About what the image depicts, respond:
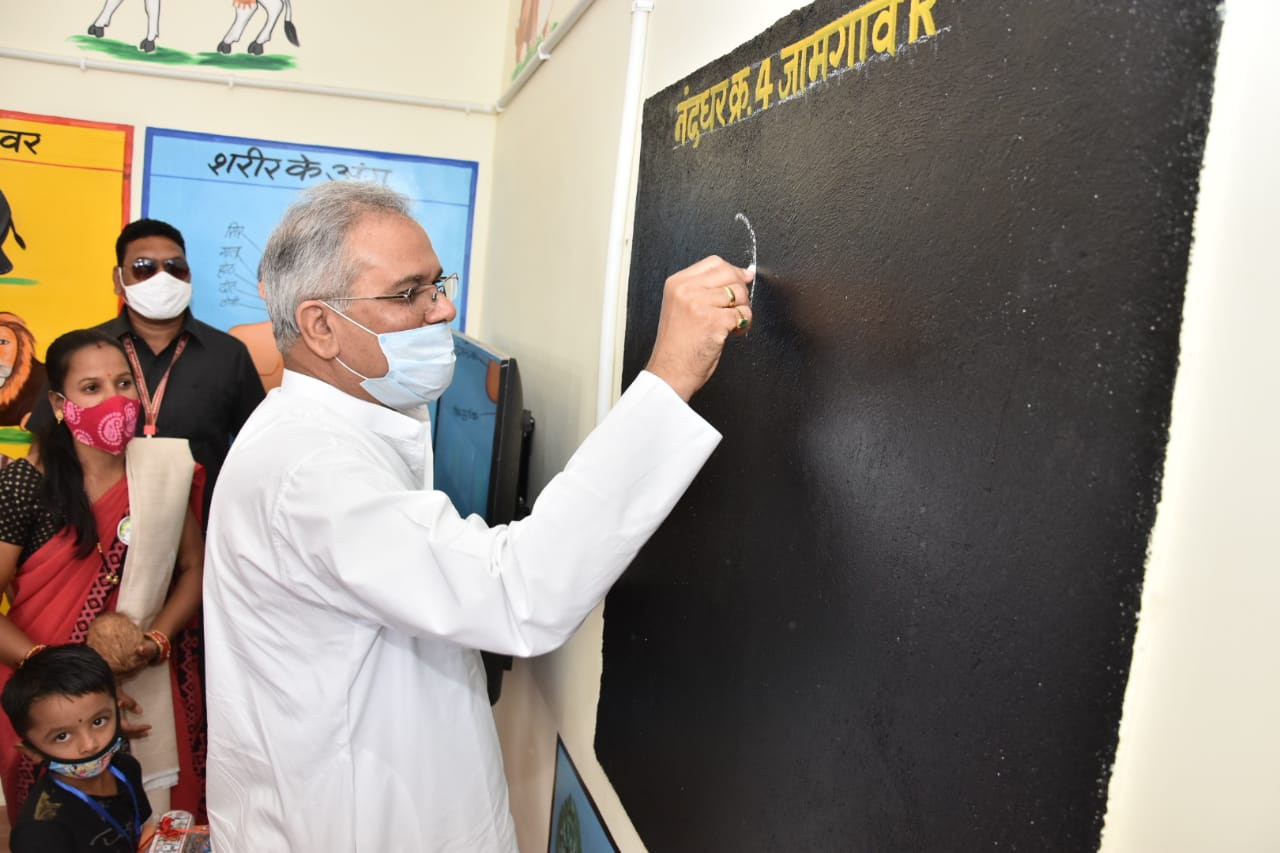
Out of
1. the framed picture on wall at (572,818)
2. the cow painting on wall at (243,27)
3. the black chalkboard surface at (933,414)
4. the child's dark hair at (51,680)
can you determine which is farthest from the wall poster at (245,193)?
the black chalkboard surface at (933,414)

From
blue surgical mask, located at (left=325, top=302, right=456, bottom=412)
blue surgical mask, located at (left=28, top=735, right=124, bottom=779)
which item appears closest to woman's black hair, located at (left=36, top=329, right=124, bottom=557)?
blue surgical mask, located at (left=28, top=735, right=124, bottom=779)

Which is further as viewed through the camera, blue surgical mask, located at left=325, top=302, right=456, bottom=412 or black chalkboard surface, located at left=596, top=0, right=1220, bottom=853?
blue surgical mask, located at left=325, top=302, right=456, bottom=412

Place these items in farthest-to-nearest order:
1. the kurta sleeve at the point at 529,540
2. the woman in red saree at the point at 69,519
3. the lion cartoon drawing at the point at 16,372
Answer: the lion cartoon drawing at the point at 16,372 → the woman in red saree at the point at 69,519 → the kurta sleeve at the point at 529,540

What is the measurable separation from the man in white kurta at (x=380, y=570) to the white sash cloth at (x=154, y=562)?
959 millimetres

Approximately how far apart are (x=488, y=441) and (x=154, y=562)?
0.98 metres

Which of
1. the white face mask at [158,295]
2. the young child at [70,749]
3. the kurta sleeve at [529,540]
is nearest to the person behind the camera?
the kurta sleeve at [529,540]

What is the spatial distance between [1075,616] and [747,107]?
2.42 feet

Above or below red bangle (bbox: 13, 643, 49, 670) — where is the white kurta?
above

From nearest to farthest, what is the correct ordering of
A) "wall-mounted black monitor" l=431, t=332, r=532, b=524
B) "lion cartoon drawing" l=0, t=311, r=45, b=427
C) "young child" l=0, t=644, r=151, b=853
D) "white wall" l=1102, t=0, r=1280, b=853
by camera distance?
"white wall" l=1102, t=0, r=1280, b=853 < "wall-mounted black monitor" l=431, t=332, r=532, b=524 < "young child" l=0, t=644, r=151, b=853 < "lion cartoon drawing" l=0, t=311, r=45, b=427

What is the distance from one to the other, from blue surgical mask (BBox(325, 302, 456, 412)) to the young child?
1141 millimetres

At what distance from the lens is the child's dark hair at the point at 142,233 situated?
2803mm

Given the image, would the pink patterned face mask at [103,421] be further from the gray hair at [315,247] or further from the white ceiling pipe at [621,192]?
the white ceiling pipe at [621,192]

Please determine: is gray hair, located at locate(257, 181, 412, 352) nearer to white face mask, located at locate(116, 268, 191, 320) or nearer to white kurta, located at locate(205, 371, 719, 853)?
white kurta, located at locate(205, 371, 719, 853)

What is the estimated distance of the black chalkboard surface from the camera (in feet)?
1.91
